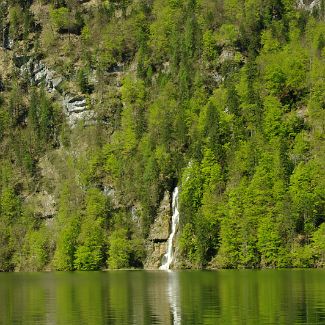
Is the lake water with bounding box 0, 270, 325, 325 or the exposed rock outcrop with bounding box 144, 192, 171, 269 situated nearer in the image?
the lake water with bounding box 0, 270, 325, 325

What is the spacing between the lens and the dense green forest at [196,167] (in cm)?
13412

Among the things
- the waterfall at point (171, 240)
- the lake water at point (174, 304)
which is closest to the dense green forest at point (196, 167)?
the waterfall at point (171, 240)

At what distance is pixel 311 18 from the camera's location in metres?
199

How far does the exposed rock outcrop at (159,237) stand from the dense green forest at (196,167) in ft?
4.99

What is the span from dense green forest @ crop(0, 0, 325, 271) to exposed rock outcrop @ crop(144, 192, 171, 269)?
1.52 meters

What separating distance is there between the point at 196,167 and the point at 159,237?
15769 millimetres

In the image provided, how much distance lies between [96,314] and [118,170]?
118m

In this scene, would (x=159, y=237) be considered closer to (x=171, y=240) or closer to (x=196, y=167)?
(x=171, y=240)

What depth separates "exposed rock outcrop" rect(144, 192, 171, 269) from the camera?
491 ft

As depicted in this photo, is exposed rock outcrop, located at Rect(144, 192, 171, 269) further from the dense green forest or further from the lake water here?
the lake water

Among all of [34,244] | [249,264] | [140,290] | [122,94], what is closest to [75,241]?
[34,244]

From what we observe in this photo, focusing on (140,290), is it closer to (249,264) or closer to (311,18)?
(249,264)

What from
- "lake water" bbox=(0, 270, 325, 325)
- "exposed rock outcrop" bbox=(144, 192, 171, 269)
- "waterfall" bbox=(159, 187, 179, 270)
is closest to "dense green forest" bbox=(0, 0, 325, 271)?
"exposed rock outcrop" bbox=(144, 192, 171, 269)

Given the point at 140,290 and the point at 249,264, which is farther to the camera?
the point at 249,264
